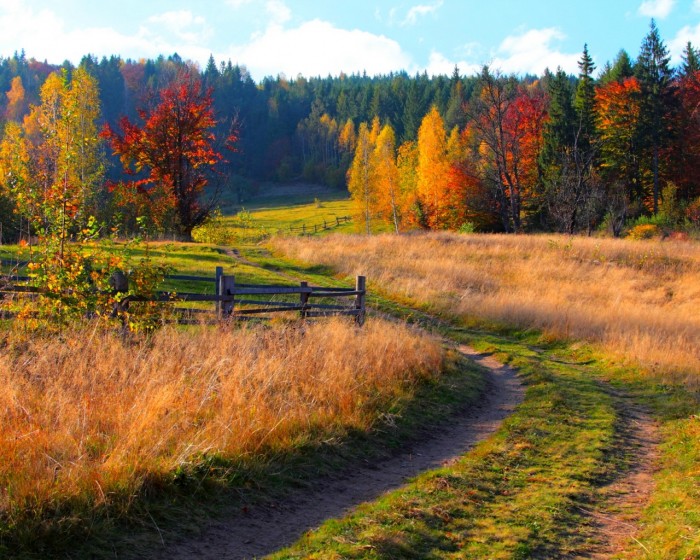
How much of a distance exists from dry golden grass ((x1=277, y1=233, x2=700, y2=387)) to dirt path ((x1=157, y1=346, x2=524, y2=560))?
6311 millimetres

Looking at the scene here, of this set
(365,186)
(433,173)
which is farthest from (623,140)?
(365,186)

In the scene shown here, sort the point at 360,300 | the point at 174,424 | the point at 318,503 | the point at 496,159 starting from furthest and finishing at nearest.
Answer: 1. the point at 496,159
2. the point at 360,300
3. the point at 174,424
4. the point at 318,503

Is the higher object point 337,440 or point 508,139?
point 508,139

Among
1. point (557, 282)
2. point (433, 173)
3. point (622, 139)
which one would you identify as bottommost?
point (557, 282)

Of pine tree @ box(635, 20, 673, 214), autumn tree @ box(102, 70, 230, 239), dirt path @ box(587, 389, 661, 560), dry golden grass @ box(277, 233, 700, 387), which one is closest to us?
dirt path @ box(587, 389, 661, 560)

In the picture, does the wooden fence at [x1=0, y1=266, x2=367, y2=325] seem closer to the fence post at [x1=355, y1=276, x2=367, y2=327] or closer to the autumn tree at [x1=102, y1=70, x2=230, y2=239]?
the fence post at [x1=355, y1=276, x2=367, y2=327]

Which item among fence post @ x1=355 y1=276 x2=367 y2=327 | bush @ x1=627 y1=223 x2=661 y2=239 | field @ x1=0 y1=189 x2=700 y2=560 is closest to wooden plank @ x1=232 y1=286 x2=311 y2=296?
field @ x1=0 y1=189 x2=700 y2=560

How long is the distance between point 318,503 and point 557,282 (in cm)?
2014

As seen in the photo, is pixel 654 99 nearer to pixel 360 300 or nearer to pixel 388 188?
pixel 388 188

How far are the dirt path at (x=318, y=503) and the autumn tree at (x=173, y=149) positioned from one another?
31.1m

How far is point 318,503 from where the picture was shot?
19.9 ft

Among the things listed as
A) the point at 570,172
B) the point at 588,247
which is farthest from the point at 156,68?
the point at 588,247

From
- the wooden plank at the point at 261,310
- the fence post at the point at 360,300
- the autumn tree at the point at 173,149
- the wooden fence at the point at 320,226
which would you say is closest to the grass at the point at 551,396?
the fence post at the point at 360,300

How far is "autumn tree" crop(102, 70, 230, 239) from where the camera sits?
3706 cm
